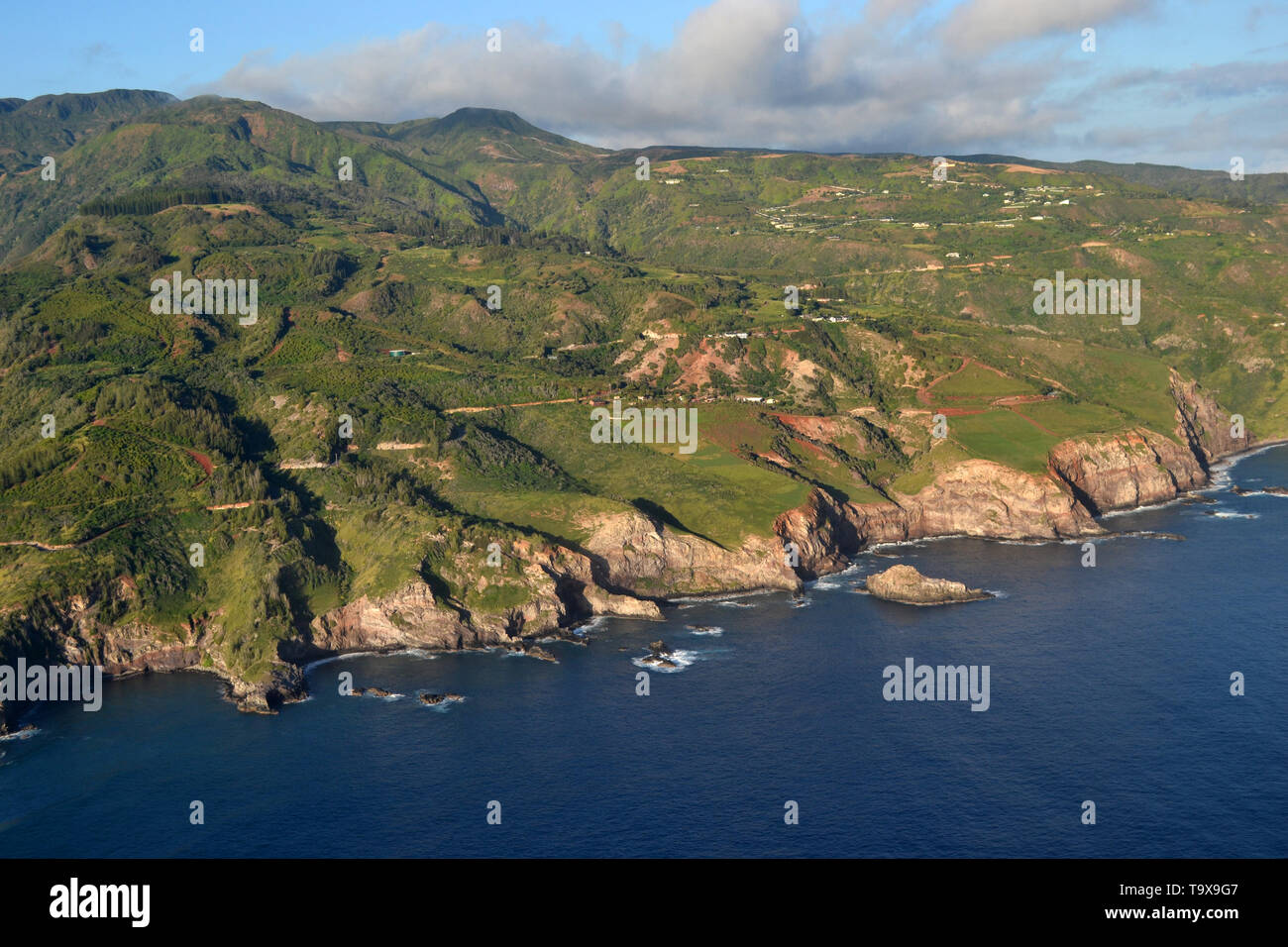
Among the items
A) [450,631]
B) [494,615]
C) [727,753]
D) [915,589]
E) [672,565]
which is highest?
[672,565]

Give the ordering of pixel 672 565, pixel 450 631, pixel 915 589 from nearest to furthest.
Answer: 1. pixel 450 631
2. pixel 915 589
3. pixel 672 565

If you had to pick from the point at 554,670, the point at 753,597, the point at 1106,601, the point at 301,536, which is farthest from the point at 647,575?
the point at 1106,601

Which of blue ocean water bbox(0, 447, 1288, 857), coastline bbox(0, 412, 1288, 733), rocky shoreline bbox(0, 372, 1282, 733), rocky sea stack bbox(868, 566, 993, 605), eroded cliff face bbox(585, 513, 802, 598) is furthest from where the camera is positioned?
eroded cliff face bbox(585, 513, 802, 598)

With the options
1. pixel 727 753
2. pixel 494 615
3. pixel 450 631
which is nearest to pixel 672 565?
pixel 494 615

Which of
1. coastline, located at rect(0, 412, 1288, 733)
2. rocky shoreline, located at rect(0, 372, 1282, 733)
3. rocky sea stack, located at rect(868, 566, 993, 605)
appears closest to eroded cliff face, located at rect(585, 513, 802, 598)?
rocky shoreline, located at rect(0, 372, 1282, 733)

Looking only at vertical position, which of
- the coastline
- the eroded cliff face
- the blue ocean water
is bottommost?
the blue ocean water

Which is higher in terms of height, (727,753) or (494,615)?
(494,615)

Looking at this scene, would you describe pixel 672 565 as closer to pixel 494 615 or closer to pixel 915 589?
pixel 494 615

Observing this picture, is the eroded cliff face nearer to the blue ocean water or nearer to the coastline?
the coastline
